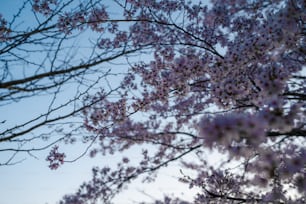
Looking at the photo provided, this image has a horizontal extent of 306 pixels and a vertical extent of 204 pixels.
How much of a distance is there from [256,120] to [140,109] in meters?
5.45

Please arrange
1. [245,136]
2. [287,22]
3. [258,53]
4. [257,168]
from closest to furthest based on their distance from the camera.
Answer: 1. [245,136]
2. [257,168]
3. [287,22]
4. [258,53]

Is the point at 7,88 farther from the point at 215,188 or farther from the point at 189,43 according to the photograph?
the point at 215,188

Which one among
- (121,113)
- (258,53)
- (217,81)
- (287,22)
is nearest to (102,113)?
(121,113)

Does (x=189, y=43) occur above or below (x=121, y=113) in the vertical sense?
above

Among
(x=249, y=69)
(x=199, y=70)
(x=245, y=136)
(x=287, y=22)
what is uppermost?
(x=199, y=70)

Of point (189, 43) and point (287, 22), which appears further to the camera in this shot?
point (189, 43)

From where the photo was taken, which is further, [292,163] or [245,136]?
[292,163]

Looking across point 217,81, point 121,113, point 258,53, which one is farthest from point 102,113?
point 258,53

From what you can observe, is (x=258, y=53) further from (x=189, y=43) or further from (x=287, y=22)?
(x=189, y=43)

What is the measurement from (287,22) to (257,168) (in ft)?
7.04

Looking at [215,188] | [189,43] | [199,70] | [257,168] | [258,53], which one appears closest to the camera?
[257,168]

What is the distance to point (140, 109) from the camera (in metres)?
7.90

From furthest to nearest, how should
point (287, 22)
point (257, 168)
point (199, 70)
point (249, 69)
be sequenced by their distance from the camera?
point (199, 70) → point (249, 69) → point (287, 22) → point (257, 168)

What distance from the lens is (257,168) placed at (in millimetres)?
3127
